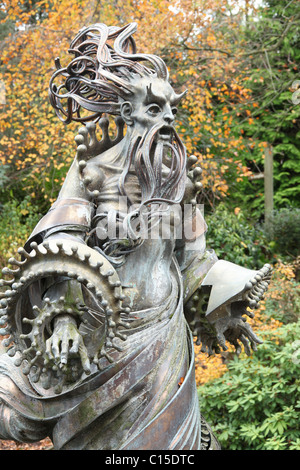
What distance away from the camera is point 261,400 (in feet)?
18.1

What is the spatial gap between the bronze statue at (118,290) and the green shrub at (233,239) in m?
5.59

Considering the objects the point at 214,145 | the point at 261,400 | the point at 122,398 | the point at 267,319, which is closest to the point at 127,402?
the point at 122,398

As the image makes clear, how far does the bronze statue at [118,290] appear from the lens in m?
2.38

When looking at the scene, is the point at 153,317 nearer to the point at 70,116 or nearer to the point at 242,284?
the point at 242,284

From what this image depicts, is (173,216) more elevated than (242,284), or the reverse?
(173,216)

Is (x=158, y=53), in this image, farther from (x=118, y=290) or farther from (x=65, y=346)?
(x=65, y=346)

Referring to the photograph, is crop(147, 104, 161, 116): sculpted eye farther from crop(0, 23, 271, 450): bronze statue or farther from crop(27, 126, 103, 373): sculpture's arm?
crop(27, 126, 103, 373): sculpture's arm

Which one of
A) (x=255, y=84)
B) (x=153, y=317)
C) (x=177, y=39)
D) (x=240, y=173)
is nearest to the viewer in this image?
(x=153, y=317)

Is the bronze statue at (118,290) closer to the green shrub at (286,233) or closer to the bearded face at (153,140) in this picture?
the bearded face at (153,140)

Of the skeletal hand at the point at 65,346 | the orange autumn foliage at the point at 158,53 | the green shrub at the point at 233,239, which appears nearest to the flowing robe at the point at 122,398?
the skeletal hand at the point at 65,346

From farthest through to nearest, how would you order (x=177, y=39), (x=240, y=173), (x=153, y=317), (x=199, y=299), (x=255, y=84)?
(x=255, y=84)
(x=240, y=173)
(x=177, y=39)
(x=199, y=299)
(x=153, y=317)

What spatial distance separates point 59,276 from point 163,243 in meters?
0.55

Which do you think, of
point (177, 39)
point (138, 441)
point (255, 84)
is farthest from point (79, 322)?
point (255, 84)

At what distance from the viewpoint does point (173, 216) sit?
282 cm
